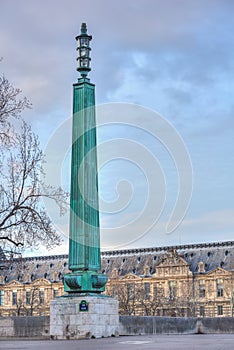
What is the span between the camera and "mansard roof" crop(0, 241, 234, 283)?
109m

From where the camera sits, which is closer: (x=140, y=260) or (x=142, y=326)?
(x=142, y=326)

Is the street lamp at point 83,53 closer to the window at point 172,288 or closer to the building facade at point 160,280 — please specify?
the building facade at point 160,280

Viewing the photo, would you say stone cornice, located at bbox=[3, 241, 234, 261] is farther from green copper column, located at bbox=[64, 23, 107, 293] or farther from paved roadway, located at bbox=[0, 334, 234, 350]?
paved roadway, located at bbox=[0, 334, 234, 350]

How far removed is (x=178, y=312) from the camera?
102 meters

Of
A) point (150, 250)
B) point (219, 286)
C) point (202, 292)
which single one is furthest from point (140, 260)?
point (219, 286)

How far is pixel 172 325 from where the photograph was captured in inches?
1474

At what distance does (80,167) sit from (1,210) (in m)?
4.45

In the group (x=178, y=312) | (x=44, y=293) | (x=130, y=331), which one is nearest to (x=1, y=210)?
(x=130, y=331)

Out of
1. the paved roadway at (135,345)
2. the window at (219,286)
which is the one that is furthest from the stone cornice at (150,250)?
the paved roadway at (135,345)

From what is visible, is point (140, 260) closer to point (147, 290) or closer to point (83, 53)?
point (147, 290)

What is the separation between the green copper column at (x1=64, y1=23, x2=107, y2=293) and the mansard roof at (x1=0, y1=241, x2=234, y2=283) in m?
71.8

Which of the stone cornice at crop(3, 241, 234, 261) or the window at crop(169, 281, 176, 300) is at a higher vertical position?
the stone cornice at crop(3, 241, 234, 261)

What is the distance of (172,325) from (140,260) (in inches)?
3187

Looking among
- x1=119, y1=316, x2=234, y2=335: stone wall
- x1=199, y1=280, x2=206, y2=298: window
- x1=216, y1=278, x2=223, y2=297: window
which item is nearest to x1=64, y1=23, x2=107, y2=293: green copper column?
x1=119, y1=316, x2=234, y2=335: stone wall
